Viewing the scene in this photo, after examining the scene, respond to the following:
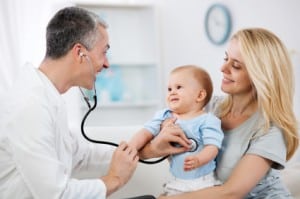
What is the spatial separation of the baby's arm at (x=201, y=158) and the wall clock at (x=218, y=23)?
237 cm

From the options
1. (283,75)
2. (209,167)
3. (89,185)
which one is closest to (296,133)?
(283,75)

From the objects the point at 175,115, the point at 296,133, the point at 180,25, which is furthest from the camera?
the point at 180,25

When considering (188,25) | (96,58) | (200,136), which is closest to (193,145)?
(200,136)

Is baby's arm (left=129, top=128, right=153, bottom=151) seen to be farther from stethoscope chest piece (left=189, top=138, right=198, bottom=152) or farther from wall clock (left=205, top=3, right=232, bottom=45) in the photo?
wall clock (left=205, top=3, right=232, bottom=45)

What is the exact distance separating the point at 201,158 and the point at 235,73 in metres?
0.35

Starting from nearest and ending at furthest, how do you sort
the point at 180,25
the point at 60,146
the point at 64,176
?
the point at 64,176
the point at 60,146
the point at 180,25

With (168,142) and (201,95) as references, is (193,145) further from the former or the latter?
(201,95)

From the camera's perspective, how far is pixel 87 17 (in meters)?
1.55

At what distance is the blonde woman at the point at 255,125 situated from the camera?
1.48 meters

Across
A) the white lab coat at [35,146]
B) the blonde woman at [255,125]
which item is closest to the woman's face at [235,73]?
the blonde woman at [255,125]

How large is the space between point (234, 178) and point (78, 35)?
731mm

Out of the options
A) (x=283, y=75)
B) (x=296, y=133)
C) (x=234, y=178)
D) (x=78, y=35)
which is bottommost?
(x=234, y=178)

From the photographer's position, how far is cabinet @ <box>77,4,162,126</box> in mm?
4012

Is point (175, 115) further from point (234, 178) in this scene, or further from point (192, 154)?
point (234, 178)
